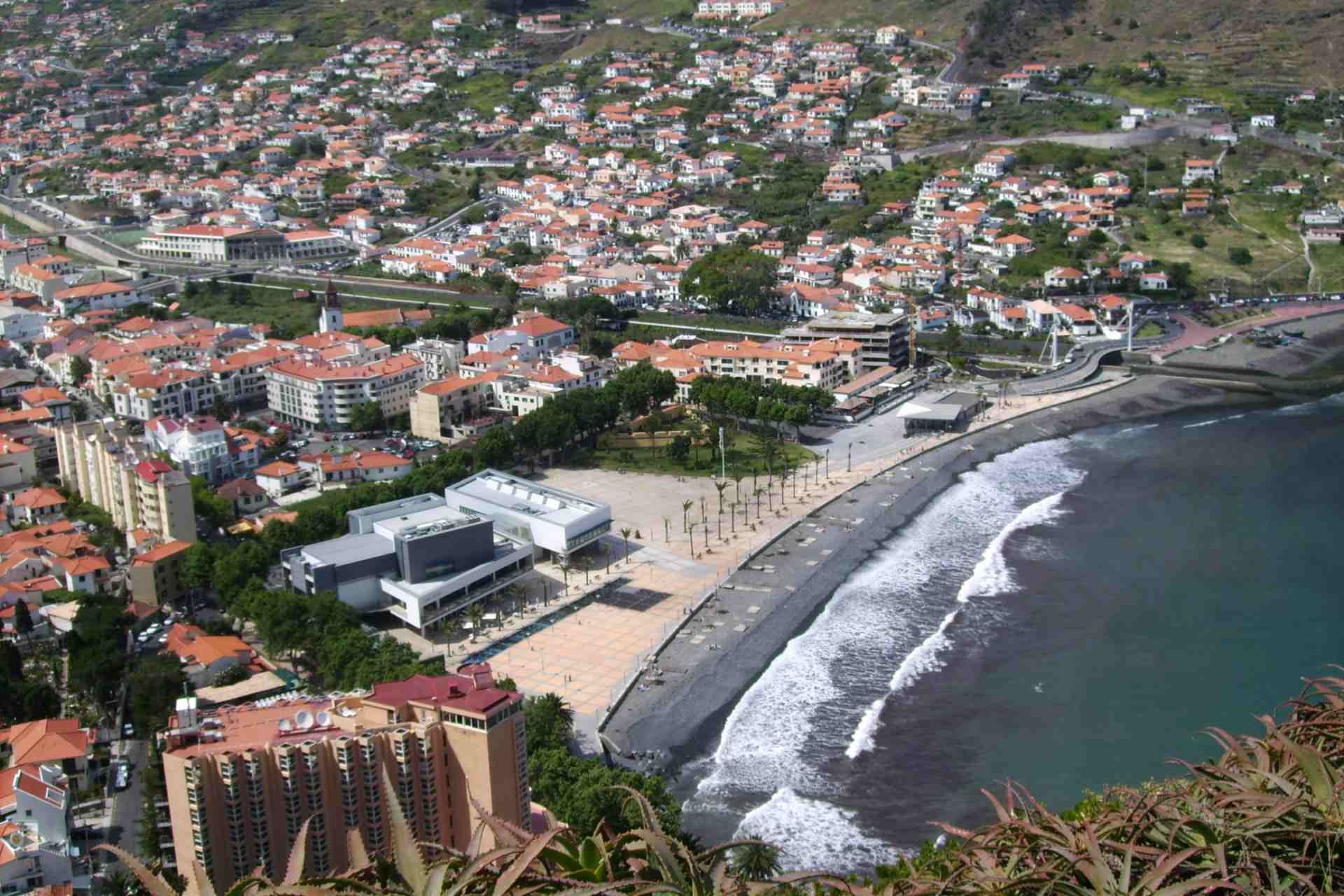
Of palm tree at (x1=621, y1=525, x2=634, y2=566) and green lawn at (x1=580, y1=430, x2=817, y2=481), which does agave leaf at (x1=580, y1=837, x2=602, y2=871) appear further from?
green lawn at (x1=580, y1=430, x2=817, y2=481)

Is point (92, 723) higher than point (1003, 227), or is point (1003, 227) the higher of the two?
point (1003, 227)

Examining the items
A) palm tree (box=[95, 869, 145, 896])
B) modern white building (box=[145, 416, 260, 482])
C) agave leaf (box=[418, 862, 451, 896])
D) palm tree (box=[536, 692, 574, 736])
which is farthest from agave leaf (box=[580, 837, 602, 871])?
modern white building (box=[145, 416, 260, 482])

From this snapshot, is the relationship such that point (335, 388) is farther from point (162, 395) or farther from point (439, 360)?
point (162, 395)

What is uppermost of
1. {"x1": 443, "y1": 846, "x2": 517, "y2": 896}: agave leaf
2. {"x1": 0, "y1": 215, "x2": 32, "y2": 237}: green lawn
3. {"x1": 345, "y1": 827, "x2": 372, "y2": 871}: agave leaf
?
{"x1": 443, "y1": 846, "x2": 517, "y2": 896}: agave leaf

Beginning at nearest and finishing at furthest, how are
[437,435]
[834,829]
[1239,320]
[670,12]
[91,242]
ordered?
[834,829] < [437,435] < [1239,320] < [91,242] < [670,12]

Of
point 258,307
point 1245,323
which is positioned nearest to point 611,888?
point 1245,323

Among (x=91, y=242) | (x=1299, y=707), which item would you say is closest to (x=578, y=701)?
(x=1299, y=707)

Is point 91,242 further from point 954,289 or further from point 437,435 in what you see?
point 954,289
